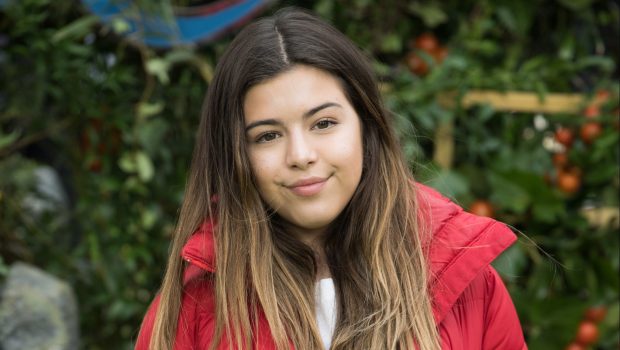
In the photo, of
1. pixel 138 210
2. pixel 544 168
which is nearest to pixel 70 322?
pixel 138 210

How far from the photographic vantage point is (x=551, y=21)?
3.31 m

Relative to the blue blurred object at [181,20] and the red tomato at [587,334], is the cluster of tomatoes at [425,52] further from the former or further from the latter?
the red tomato at [587,334]

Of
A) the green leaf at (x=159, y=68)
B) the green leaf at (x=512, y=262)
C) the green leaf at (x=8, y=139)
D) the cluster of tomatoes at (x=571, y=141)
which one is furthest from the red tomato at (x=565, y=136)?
the green leaf at (x=8, y=139)

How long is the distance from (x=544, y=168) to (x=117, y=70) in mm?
1452

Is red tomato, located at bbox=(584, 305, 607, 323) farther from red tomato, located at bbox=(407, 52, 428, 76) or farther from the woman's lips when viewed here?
the woman's lips

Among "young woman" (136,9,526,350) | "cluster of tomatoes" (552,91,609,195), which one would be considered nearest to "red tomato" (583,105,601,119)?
"cluster of tomatoes" (552,91,609,195)

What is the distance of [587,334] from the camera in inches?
115

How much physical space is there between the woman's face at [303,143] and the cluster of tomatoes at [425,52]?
4.86 ft

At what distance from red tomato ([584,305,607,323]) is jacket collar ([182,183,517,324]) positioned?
1341 mm

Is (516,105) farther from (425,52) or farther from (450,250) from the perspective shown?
(450,250)

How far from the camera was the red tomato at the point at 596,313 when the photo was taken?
116 inches

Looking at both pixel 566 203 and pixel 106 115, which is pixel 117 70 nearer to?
pixel 106 115

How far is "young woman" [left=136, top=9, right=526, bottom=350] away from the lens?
5.43 feet

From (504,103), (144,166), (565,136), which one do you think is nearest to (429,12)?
(504,103)
